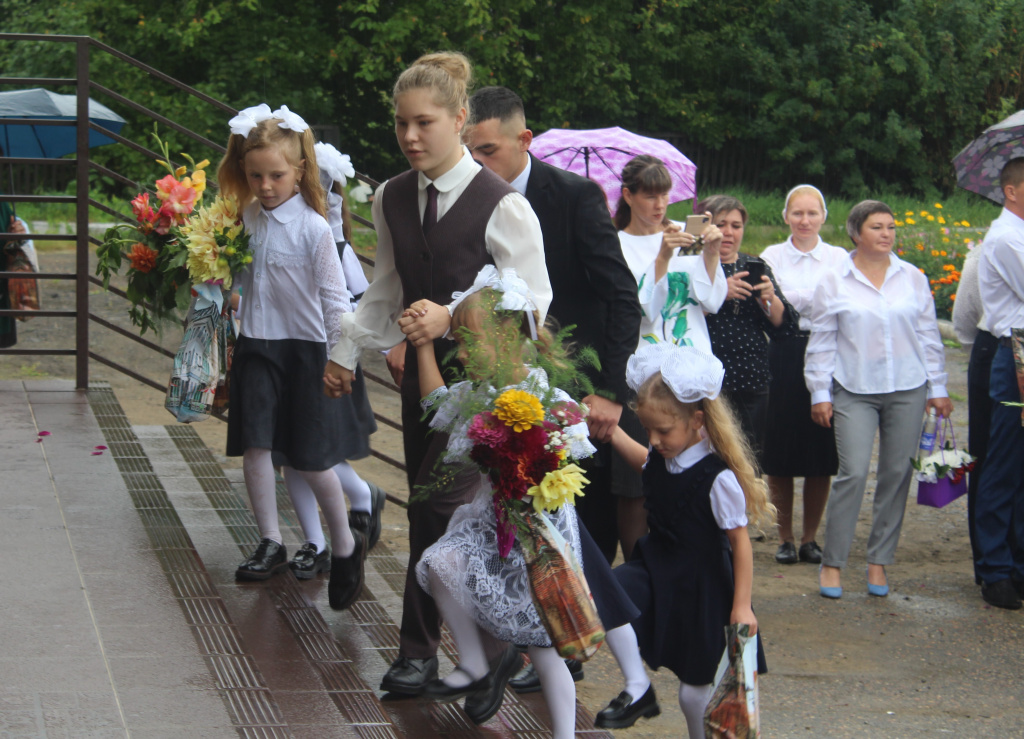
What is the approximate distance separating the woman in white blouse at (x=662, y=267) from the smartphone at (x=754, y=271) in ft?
2.96

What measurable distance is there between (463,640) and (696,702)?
28.2 inches

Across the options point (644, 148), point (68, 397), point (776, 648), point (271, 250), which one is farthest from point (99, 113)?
point (776, 648)

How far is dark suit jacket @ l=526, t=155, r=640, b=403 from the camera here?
165 inches

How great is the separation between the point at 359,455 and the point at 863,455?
2.60m

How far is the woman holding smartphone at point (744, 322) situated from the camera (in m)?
5.93

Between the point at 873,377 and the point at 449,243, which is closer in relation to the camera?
the point at 449,243

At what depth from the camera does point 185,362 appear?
4.69 meters

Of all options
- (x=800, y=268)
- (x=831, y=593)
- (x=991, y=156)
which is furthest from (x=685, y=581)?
(x=991, y=156)

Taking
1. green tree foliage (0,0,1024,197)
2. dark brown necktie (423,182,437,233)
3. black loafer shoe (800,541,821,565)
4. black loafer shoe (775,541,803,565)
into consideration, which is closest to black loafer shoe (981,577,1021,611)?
black loafer shoe (800,541,821,565)

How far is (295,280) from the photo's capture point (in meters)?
4.52

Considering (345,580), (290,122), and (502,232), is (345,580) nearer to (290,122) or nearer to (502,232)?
(502,232)

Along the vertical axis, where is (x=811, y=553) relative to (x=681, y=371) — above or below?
below

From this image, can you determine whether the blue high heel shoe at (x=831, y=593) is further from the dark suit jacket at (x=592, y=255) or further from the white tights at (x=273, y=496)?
the white tights at (x=273, y=496)

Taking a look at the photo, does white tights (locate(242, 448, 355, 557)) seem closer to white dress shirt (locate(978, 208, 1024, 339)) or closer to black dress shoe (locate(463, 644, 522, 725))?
black dress shoe (locate(463, 644, 522, 725))
